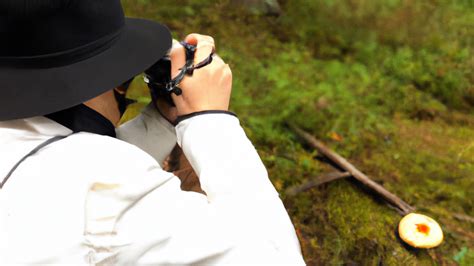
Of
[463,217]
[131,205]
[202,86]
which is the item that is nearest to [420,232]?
[463,217]

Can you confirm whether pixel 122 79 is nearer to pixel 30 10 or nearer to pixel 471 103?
pixel 30 10

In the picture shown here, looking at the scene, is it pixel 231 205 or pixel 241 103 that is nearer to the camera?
pixel 231 205

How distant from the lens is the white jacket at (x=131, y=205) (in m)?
0.98

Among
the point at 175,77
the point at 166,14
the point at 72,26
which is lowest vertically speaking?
the point at 166,14

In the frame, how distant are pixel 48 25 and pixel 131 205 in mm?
566

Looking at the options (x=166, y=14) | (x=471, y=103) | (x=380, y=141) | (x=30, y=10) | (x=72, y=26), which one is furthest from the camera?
(x=166, y=14)

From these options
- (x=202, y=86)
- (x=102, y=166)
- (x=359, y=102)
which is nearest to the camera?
(x=102, y=166)

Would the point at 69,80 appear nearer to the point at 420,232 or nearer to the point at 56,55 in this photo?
the point at 56,55

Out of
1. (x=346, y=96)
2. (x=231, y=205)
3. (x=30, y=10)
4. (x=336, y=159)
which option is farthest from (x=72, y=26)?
(x=346, y=96)

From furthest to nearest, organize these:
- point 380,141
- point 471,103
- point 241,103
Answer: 1. point 471,103
2. point 241,103
3. point 380,141

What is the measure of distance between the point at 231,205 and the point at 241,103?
3.24 metres

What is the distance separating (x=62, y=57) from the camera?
3.86ft

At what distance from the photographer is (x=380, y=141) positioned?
412 centimetres

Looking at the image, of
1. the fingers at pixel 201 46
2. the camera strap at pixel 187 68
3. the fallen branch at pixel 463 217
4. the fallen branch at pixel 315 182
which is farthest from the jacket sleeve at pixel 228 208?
the fallen branch at pixel 463 217
